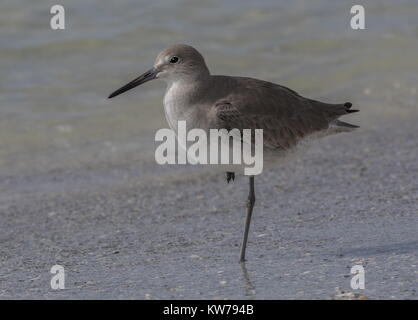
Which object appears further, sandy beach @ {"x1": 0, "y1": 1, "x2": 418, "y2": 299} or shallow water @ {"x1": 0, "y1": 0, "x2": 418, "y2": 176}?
shallow water @ {"x1": 0, "y1": 0, "x2": 418, "y2": 176}

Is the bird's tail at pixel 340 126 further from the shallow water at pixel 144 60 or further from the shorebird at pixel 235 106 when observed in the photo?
the shallow water at pixel 144 60

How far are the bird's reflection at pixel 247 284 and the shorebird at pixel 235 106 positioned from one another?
169mm

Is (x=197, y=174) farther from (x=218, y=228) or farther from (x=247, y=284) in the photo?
(x=247, y=284)

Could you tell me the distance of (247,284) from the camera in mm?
5207

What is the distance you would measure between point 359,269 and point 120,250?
164cm

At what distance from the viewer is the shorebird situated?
569 centimetres

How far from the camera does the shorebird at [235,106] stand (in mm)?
5691

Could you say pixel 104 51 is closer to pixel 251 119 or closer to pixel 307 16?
pixel 307 16

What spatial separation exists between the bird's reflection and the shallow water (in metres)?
3.39

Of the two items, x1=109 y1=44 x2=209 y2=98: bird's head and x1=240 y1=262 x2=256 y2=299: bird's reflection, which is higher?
x1=109 y1=44 x2=209 y2=98: bird's head
